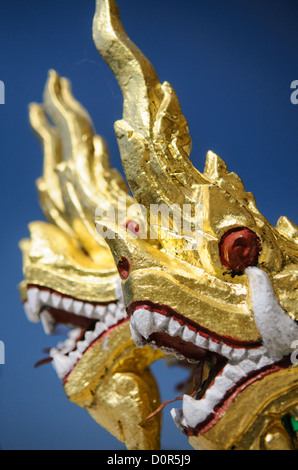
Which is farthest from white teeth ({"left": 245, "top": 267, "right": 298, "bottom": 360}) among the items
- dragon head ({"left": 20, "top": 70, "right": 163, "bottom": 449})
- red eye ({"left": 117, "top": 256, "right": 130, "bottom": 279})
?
dragon head ({"left": 20, "top": 70, "right": 163, "bottom": 449})

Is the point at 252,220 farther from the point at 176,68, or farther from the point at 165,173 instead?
the point at 176,68

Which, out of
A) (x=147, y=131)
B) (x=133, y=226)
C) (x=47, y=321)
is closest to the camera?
(x=147, y=131)

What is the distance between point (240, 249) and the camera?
927mm

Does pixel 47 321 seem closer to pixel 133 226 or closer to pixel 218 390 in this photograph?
pixel 133 226

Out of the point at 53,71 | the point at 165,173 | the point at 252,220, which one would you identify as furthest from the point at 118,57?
the point at 53,71

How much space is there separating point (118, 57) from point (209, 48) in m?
0.33

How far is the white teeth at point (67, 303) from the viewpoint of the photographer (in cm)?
147

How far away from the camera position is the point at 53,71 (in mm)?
1911

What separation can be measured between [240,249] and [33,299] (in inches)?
30.3

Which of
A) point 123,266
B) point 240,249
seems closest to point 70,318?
point 123,266

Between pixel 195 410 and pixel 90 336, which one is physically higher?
pixel 90 336

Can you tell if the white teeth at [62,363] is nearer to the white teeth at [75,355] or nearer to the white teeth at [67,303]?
the white teeth at [75,355]

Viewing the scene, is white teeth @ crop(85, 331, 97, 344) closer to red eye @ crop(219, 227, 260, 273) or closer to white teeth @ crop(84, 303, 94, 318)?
white teeth @ crop(84, 303, 94, 318)

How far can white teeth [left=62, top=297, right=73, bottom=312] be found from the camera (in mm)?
1466
